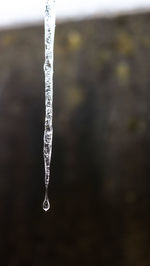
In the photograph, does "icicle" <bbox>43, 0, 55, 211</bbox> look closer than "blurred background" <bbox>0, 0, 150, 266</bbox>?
Yes

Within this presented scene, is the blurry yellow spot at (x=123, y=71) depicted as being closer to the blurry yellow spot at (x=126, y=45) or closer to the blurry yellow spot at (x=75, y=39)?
the blurry yellow spot at (x=126, y=45)

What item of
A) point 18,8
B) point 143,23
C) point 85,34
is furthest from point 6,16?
point 143,23

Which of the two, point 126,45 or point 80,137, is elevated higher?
point 126,45

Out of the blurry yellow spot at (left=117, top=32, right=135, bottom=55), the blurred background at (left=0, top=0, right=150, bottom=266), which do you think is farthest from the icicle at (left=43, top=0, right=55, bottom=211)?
the blurry yellow spot at (left=117, top=32, right=135, bottom=55)

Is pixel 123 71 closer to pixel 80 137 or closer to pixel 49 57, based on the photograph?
pixel 80 137

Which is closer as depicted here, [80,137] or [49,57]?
[49,57]

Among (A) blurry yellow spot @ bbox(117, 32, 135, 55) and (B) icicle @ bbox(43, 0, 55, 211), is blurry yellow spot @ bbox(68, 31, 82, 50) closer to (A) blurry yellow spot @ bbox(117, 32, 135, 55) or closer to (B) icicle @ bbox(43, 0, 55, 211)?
(A) blurry yellow spot @ bbox(117, 32, 135, 55)

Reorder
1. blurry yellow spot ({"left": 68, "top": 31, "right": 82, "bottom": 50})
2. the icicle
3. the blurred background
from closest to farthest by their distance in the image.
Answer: the icicle < the blurred background < blurry yellow spot ({"left": 68, "top": 31, "right": 82, "bottom": 50})

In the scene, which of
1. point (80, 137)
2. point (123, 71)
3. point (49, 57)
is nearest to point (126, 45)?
point (123, 71)
